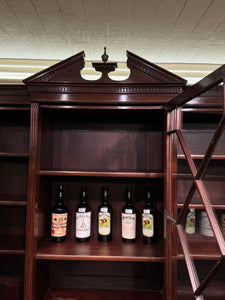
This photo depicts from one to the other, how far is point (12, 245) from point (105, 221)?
600 mm

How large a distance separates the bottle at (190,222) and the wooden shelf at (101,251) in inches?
16.3

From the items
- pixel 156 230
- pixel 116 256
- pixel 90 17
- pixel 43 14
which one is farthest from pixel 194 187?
pixel 43 14

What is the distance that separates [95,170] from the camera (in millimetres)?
1590

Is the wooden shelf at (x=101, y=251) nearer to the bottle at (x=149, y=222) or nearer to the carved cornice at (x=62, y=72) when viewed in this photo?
the bottle at (x=149, y=222)

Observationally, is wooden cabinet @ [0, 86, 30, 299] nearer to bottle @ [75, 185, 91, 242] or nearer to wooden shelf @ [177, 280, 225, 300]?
bottle @ [75, 185, 91, 242]

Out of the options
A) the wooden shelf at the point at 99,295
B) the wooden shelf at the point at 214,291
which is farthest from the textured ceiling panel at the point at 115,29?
the wooden shelf at the point at 99,295

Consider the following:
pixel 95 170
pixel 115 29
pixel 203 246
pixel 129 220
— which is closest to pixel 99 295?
pixel 129 220

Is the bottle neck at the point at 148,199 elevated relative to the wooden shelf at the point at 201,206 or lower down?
lower down

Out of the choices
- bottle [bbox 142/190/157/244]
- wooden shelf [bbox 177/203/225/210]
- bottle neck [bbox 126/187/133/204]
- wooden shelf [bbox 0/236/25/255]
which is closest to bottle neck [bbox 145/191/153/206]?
bottle [bbox 142/190/157/244]

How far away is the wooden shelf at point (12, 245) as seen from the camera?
134cm

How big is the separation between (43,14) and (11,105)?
22.4 inches

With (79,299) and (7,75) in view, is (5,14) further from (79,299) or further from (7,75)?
(79,299)

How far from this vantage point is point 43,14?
1353mm

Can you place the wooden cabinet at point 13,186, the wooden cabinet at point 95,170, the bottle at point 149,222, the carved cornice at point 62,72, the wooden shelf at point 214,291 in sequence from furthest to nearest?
the wooden cabinet at point 13,186, the bottle at point 149,222, the carved cornice at point 62,72, the wooden cabinet at point 95,170, the wooden shelf at point 214,291
